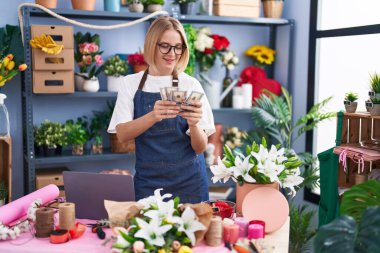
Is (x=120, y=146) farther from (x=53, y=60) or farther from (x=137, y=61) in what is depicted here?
(x=53, y=60)

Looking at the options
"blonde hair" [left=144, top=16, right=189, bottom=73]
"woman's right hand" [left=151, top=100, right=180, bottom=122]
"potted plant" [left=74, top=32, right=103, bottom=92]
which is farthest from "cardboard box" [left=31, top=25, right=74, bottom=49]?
"woman's right hand" [left=151, top=100, right=180, bottom=122]

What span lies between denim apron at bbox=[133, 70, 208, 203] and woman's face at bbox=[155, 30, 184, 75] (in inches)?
5.2

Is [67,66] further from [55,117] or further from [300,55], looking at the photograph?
[300,55]

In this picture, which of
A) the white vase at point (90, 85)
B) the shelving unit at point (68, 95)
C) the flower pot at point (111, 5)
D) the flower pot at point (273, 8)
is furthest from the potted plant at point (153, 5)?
the flower pot at point (273, 8)

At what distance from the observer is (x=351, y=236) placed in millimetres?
1743

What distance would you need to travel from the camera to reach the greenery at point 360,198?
264 cm

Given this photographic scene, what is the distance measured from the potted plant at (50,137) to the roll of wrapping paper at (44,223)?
195cm

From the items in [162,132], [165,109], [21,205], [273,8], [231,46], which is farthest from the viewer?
[231,46]

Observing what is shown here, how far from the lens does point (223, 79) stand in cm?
464

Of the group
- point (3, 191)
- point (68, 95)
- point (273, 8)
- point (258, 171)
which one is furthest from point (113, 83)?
point (258, 171)

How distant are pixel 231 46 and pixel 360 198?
2365 millimetres

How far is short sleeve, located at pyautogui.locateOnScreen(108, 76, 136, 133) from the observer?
252 centimetres

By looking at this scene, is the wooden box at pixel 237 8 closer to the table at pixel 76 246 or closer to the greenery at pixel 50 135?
the greenery at pixel 50 135

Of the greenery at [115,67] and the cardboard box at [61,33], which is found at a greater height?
the cardboard box at [61,33]
